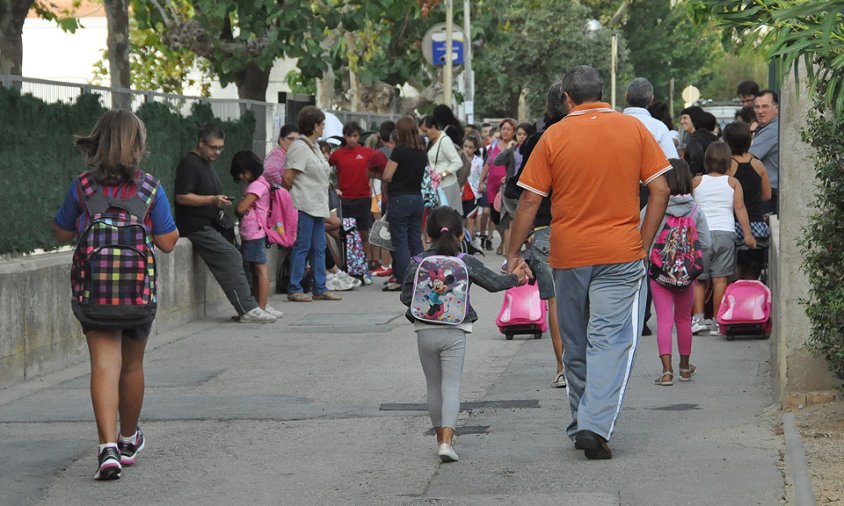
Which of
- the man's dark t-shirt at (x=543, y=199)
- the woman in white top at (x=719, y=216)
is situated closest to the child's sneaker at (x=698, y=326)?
the woman in white top at (x=719, y=216)

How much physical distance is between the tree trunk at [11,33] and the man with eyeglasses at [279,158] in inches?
103

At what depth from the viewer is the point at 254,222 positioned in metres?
14.7

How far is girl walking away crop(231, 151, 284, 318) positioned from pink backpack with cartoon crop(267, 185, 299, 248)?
0.93ft

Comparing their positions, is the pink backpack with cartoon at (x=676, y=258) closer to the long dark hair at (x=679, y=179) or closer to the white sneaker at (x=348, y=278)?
the long dark hair at (x=679, y=179)

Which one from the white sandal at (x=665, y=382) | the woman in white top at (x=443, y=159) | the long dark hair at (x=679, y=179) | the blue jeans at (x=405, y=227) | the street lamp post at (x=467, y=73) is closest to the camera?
the long dark hair at (x=679, y=179)

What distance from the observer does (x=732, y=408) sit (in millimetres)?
8906

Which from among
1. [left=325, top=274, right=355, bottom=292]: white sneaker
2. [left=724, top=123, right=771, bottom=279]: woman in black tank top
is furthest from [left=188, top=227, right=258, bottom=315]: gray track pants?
[left=724, top=123, right=771, bottom=279]: woman in black tank top

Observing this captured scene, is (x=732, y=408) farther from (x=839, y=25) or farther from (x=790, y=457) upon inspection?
(x=839, y=25)

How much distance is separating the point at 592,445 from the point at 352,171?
1101 cm

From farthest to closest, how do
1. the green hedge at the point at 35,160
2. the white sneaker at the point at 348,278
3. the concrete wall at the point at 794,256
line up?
the white sneaker at the point at 348,278, the green hedge at the point at 35,160, the concrete wall at the point at 794,256

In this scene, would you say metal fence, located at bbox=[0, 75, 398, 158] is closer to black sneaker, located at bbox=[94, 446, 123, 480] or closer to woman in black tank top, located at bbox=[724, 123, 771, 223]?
black sneaker, located at bbox=[94, 446, 123, 480]

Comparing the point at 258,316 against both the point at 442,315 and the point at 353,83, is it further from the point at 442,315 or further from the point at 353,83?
the point at 353,83

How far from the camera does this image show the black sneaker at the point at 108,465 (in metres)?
7.27

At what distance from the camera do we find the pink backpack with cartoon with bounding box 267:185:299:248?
15.2 m
